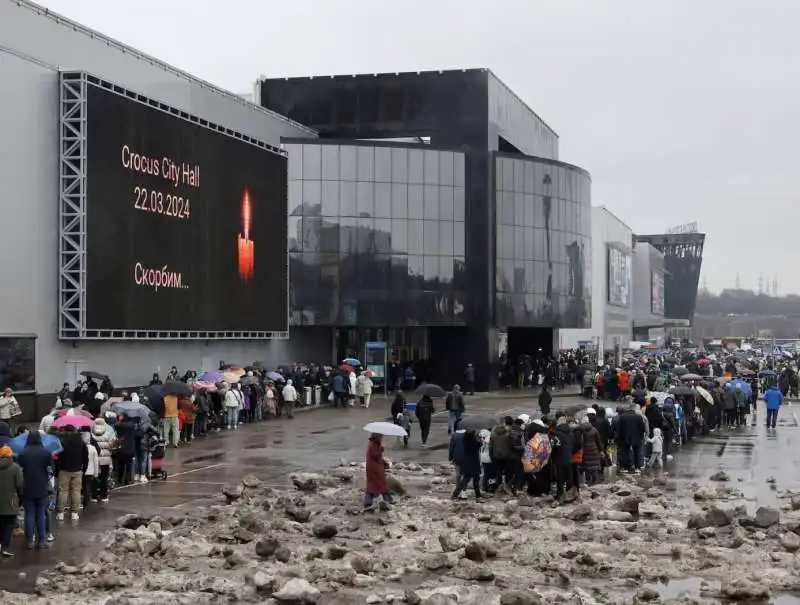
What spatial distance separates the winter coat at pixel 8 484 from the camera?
15.0 metres

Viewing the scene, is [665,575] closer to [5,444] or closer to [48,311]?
[5,444]

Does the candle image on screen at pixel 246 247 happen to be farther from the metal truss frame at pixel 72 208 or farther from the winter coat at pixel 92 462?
the winter coat at pixel 92 462

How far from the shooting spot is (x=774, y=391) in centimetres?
3581

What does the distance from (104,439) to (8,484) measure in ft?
17.6

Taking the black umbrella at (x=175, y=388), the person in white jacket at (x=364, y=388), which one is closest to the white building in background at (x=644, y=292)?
the person in white jacket at (x=364, y=388)

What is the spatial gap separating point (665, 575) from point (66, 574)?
7948 millimetres

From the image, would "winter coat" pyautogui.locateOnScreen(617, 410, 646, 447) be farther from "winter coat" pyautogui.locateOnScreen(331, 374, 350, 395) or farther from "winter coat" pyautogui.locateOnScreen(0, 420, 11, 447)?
"winter coat" pyautogui.locateOnScreen(331, 374, 350, 395)

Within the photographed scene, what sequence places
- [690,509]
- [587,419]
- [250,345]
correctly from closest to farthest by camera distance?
[690,509] → [587,419] → [250,345]

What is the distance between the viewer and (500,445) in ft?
66.9

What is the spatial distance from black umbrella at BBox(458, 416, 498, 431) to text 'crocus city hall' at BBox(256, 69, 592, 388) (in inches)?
1289

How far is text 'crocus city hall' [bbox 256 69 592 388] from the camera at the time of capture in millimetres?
54062

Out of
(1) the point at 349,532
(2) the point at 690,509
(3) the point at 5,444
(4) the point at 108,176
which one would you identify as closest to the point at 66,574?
(3) the point at 5,444

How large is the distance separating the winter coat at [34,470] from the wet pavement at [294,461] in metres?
0.85

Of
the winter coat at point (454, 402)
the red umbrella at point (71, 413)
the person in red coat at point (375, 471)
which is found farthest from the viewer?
the winter coat at point (454, 402)
